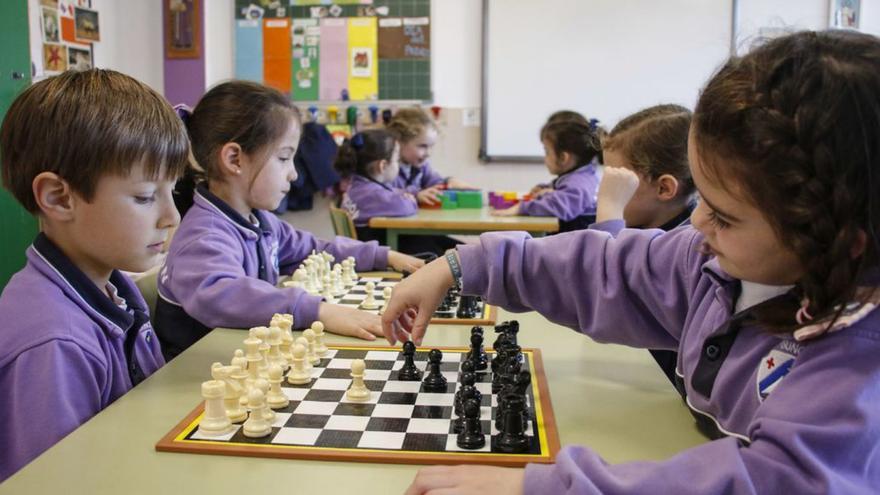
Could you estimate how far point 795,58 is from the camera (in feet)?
2.70

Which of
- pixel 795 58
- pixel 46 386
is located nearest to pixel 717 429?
pixel 795 58

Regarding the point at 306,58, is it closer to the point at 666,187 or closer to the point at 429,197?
the point at 429,197

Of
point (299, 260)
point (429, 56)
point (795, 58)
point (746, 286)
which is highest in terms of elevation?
point (429, 56)

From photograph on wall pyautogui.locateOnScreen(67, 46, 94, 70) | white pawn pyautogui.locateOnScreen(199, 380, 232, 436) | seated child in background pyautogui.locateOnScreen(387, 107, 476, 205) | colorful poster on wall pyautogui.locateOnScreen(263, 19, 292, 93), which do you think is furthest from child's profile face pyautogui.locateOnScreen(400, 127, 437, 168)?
white pawn pyautogui.locateOnScreen(199, 380, 232, 436)

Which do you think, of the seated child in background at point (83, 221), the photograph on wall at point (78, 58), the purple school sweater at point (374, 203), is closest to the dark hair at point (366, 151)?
the purple school sweater at point (374, 203)

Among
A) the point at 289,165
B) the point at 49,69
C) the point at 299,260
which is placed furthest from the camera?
the point at 49,69

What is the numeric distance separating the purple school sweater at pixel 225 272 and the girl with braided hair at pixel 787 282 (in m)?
0.91

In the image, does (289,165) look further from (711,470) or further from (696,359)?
(711,470)

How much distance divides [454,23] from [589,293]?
457cm

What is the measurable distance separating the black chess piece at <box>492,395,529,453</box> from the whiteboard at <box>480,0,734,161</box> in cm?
469

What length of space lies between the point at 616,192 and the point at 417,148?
3.00 metres

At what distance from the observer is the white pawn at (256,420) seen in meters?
1.05

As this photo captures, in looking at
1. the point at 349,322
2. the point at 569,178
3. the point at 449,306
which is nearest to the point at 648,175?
the point at 449,306

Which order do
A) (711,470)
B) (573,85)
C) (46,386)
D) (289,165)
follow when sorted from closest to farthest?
(711,470), (46,386), (289,165), (573,85)
